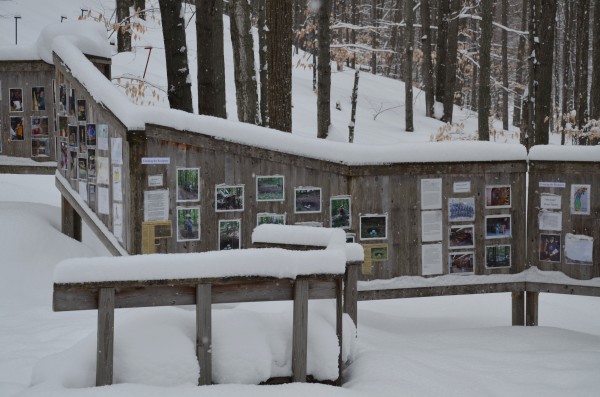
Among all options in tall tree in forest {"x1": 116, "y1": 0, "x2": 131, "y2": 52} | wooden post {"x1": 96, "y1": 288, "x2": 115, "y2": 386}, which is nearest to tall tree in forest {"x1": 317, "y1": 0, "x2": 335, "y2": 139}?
tall tree in forest {"x1": 116, "y1": 0, "x2": 131, "y2": 52}

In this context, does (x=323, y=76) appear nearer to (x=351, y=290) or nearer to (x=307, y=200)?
(x=307, y=200)

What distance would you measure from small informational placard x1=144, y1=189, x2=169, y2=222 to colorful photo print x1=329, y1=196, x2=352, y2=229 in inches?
64.8

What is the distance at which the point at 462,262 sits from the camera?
763cm

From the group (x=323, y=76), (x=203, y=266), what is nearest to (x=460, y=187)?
(x=203, y=266)

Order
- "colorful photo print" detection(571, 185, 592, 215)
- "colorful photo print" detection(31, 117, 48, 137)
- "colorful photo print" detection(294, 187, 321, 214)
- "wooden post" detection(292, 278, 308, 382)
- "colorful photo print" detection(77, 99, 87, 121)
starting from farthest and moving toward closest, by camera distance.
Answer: "colorful photo print" detection(31, 117, 48, 137) → "colorful photo print" detection(77, 99, 87, 121) → "colorful photo print" detection(571, 185, 592, 215) → "colorful photo print" detection(294, 187, 321, 214) → "wooden post" detection(292, 278, 308, 382)

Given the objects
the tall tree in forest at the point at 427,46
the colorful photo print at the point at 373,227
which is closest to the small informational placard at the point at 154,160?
the colorful photo print at the point at 373,227

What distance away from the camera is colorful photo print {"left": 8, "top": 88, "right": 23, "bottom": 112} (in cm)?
1016

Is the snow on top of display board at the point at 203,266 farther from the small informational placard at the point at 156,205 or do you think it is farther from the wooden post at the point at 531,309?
Result: the wooden post at the point at 531,309

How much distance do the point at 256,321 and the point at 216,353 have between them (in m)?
0.40

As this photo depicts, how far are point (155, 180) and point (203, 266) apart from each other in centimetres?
259

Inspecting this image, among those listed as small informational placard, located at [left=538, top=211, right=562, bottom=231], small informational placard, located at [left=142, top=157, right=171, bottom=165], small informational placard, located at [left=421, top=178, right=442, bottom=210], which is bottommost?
small informational placard, located at [left=538, top=211, right=562, bottom=231]

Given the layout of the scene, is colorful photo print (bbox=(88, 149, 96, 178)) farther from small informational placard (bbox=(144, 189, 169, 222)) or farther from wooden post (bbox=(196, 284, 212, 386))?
wooden post (bbox=(196, 284, 212, 386))

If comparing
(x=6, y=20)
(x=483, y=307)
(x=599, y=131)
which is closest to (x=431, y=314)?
(x=483, y=307)

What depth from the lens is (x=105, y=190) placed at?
785cm
